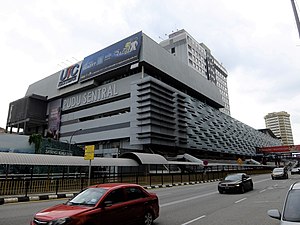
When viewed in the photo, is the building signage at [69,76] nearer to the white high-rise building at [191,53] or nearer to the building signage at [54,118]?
the building signage at [54,118]

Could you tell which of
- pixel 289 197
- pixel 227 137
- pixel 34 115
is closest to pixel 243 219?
pixel 289 197

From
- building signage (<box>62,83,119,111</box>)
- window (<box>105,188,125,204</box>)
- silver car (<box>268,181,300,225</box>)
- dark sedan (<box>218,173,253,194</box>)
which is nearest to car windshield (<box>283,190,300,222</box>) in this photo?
silver car (<box>268,181,300,225</box>)

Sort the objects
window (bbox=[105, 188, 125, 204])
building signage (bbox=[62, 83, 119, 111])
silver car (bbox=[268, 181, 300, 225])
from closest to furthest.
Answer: silver car (bbox=[268, 181, 300, 225]) → window (bbox=[105, 188, 125, 204]) → building signage (bbox=[62, 83, 119, 111])

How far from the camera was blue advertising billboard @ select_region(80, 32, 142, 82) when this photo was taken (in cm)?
6000

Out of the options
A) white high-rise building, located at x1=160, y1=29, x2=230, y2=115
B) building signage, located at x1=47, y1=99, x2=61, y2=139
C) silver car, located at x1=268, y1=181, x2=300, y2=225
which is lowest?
silver car, located at x1=268, y1=181, x2=300, y2=225

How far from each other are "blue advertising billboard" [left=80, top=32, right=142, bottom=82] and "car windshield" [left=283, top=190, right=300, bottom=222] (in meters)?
55.4

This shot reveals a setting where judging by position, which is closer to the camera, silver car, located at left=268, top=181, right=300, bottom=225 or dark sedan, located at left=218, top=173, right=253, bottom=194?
silver car, located at left=268, top=181, right=300, bottom=225

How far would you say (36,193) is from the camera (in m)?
19.7

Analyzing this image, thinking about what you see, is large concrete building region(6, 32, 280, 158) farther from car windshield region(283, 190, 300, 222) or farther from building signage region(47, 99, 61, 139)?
car windshield region(283, 190, 300, 222)

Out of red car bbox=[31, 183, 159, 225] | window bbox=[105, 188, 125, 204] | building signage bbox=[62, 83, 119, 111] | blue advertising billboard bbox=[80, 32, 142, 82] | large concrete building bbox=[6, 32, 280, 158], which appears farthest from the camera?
building signage bbox=[62, 83, 119, 111]

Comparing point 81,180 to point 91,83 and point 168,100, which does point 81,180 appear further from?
point 91,83

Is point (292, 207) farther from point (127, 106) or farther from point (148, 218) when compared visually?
point (127, 106)

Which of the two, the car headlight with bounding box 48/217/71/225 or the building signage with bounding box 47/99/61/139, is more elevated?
the building signage with bounding box 47/99/61/139

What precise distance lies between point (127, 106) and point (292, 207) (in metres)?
57.6
